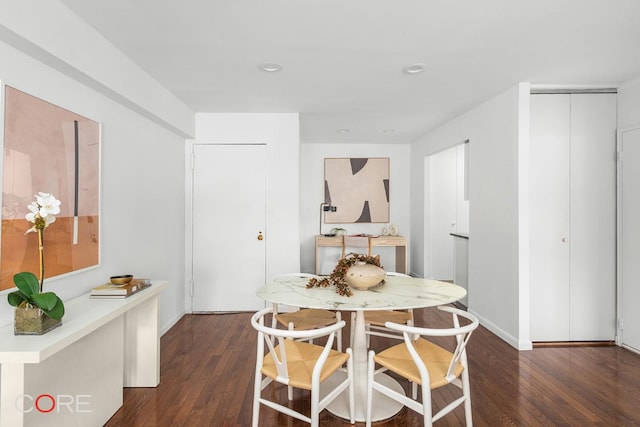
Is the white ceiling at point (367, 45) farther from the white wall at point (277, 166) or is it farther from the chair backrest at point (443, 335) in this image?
the chair backrest at point (443, 335)

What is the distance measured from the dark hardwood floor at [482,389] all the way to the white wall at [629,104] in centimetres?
212

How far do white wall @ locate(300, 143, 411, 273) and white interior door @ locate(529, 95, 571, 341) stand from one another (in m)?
3.20

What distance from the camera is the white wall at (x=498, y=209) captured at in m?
3.30

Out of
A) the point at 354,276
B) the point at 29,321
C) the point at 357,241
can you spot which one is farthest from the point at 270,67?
the point at 357,241

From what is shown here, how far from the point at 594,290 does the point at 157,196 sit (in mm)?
4354

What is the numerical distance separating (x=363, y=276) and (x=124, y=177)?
2097 millimetres

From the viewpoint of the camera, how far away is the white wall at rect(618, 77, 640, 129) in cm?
323

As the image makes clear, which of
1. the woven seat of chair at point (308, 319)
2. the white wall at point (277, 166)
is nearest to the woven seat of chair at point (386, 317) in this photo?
the woven seat of chair at point (308, 319)

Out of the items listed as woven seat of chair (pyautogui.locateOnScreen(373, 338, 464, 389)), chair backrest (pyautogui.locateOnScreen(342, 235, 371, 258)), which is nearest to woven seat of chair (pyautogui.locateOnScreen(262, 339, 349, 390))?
woven seat of chair (pyautogui.locateOnScreen(373, 338, 464, 389))

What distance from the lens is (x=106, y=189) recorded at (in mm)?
2680

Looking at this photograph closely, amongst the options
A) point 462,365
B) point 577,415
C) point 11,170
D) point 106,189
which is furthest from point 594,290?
point 11,170

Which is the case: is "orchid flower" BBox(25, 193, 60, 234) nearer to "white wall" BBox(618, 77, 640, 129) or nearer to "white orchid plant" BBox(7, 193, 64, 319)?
"white orchid plant" BBox(7, 193, 64, 319)

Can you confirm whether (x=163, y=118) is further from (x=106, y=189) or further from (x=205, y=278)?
(x=205, y=278)

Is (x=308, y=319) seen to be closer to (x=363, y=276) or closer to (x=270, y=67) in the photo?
(x=363, y=276)
